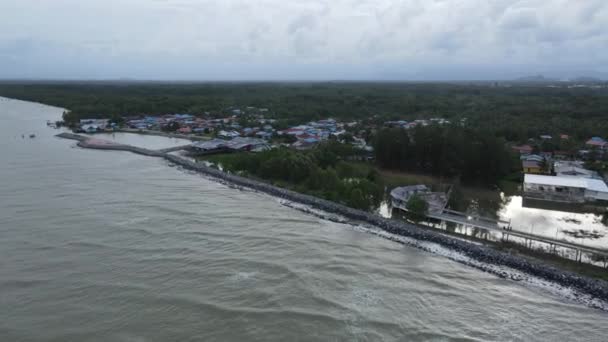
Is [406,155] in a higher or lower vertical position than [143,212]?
higher

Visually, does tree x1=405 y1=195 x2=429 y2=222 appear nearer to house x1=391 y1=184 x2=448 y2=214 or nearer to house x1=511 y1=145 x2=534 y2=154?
house x1=391 y1=184 x2=448 y2=214

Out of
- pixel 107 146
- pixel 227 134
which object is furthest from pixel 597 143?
pixel 107 146

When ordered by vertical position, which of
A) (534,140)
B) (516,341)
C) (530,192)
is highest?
(534,140)

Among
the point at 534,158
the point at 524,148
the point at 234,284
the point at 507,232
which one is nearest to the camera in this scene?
the point at 234,284

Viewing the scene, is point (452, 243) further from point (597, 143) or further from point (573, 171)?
point (597, 143)

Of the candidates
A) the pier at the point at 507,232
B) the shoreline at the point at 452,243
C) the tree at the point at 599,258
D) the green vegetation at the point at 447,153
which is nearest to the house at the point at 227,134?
the shoreline at the point at 452,243

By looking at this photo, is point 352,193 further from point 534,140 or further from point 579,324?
point 534,140

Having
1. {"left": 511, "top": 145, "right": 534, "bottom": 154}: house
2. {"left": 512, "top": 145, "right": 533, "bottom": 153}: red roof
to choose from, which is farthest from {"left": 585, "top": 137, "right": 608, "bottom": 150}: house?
{"left": 511, "top": 145, "right": 534, "bottom": 154}: house

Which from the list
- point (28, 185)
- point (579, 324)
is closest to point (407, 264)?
point (579, 324)
